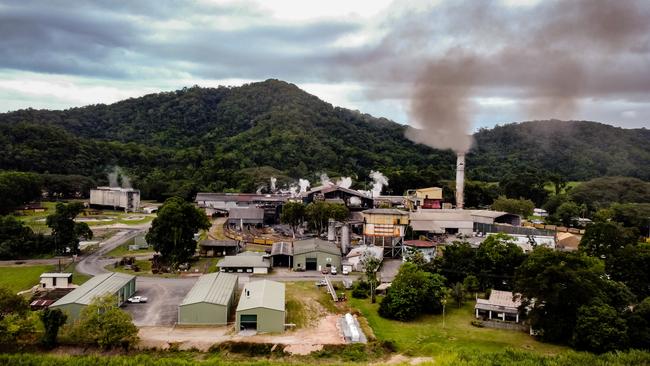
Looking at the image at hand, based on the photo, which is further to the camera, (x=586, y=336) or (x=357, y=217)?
(x=357, y=217)

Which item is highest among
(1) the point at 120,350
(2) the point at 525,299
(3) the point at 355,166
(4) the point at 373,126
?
(4) the point at 373,126

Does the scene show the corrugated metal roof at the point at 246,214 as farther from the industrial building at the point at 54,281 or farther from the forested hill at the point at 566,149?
the forested hill at the point at 566,149

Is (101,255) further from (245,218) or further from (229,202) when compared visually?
(229,202)

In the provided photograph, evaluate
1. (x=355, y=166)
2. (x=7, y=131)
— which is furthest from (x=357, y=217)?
(x=7, y=131)

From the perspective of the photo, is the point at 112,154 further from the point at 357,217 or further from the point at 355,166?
the point at 357,217

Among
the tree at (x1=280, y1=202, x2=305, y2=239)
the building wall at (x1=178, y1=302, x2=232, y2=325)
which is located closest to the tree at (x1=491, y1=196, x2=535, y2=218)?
the tree at (x1=280, y1=202, x2=305, y2=239)

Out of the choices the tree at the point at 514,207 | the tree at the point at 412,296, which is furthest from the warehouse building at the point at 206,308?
the tree at the point at 514,207

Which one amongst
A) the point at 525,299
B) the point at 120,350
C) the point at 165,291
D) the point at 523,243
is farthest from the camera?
the point at 523,243
